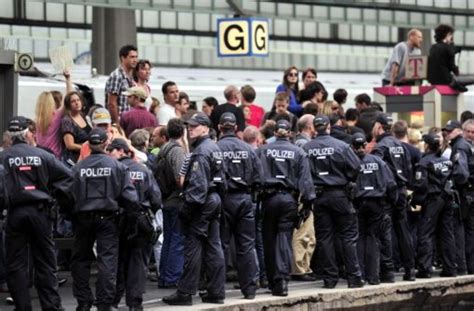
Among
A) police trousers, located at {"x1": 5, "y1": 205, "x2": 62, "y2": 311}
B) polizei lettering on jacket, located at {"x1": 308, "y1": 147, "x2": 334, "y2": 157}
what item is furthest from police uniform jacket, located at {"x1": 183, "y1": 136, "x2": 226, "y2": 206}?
polizei lettering on jacket, located at {"x1": 308, "y1": 147, "x2": 334, "y2": 157}

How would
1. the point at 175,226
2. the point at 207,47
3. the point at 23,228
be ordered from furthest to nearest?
the point at 207,47 < the point at 175,226 < the point at 23,228

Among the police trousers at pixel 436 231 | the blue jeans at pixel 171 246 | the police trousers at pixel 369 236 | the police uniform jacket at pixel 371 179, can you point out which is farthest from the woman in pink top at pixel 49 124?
the police trousers at pixel 436 231

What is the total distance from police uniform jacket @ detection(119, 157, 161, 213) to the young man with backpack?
162 cm

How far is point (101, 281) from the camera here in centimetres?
1783

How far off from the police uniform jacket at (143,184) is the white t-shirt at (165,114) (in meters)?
3.62

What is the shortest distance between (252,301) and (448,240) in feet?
18.3

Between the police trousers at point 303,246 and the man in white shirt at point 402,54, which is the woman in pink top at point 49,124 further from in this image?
the man in white shirt at point 402,54

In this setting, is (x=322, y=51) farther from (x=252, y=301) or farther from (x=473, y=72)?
(x=252, y=301)

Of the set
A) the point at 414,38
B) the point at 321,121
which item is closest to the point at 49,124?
the point at 321,121

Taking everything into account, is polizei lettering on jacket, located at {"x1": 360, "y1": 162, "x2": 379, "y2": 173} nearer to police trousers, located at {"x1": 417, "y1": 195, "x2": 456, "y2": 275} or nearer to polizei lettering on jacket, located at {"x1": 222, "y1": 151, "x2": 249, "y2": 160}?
police trousers, located at {"x1": 417, "y1": 195, "x2": 456, "y2": 275}

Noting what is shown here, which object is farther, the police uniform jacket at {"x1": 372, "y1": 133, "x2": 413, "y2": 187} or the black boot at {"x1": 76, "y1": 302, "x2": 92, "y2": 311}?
the police uniform jacket at {"x1": 372, "y1": 133, "x2": 413, "y2": 187}

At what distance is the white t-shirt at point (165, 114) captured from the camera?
21984mm

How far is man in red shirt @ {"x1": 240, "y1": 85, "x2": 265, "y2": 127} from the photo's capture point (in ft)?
78.2

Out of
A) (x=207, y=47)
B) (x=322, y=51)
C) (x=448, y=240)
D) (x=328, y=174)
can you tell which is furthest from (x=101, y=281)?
(x=322, y=51)
